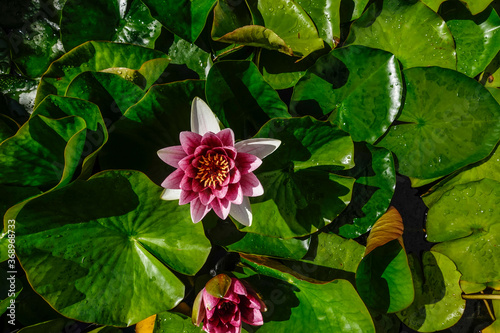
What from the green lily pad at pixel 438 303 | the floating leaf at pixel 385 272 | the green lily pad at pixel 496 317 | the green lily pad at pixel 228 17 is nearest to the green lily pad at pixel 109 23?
the green lily pad at pixel 228 17

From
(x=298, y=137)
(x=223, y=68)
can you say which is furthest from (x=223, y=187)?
(x=223, y=68)

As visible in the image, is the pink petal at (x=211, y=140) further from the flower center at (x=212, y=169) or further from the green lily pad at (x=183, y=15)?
the green lily pad at (x=183, y=15)

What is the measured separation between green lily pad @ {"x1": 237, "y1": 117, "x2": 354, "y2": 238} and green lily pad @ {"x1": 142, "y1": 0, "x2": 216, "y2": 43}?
66 cm

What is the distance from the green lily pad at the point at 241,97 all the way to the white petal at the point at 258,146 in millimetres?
311

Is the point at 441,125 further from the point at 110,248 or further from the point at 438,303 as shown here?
the point at 110,248

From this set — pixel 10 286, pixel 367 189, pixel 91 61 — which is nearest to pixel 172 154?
pixel 91 61

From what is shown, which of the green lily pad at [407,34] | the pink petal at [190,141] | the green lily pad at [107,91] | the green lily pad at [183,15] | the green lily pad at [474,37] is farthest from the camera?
the green lily pad at [474,37]

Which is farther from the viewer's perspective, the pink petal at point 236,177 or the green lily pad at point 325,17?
the green lily pad at point 325,17

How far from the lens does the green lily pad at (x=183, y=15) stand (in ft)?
5.53

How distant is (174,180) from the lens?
1.36 meters

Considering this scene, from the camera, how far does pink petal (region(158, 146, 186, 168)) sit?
135 centimetres

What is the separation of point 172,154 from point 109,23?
0.93 meters

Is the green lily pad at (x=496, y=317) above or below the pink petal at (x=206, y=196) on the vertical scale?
below

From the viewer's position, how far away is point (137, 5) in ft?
6.00
